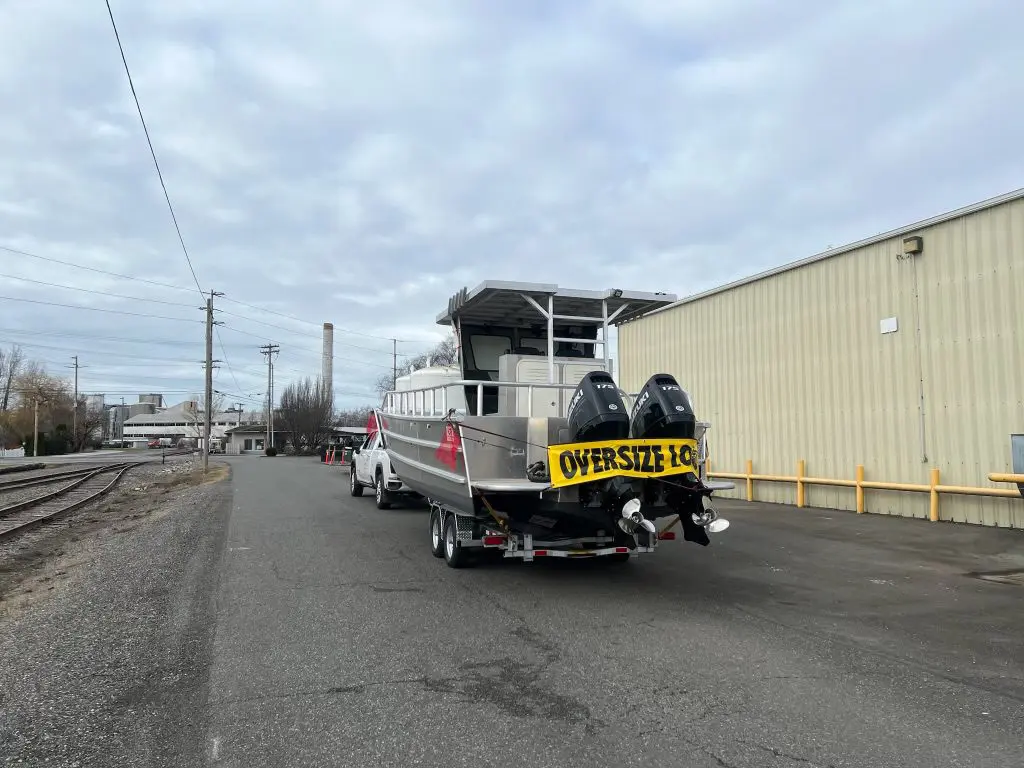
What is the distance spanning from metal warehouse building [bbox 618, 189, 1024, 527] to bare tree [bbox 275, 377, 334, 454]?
61819 mm

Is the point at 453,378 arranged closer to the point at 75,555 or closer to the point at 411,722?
the point at 75,555

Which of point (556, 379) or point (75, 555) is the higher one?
point (556, 379)

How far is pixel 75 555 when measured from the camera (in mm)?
9836

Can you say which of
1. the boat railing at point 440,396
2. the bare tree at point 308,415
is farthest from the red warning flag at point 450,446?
the bare tree at point 308,415

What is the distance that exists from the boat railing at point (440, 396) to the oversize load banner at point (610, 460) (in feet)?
3.10

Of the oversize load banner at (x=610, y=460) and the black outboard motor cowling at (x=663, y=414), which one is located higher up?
the black outboard motor cowling at (x=663, y=414)

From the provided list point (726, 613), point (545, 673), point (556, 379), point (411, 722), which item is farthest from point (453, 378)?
point (411, 722)

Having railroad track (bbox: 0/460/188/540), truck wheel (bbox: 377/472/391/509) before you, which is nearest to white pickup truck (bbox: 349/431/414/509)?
truck wheel (bbox: 377/472/391/509)

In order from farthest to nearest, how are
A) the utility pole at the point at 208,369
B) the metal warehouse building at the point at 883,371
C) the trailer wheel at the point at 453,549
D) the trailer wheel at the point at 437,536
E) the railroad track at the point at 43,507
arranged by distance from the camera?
the utility pole at the point at 208,369 → the railroad track at the point at 43,507 → the metal warehouse building at the point at 883,371 → the trailer wheel at the point at 437,536 → the trailer wheel at the point at 453,549

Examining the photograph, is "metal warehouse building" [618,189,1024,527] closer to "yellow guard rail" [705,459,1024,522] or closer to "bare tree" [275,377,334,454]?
"yellow guard rail" [705,459,1024,522]

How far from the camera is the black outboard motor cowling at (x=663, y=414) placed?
20.9 ft

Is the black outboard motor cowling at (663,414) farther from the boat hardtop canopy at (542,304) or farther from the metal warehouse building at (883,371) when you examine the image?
the metal warehouse building at (883,371)

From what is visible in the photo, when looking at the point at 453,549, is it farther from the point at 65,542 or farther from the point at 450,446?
the point at 65,542

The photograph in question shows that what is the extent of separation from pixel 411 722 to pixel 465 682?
0.67 metres
